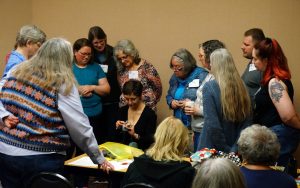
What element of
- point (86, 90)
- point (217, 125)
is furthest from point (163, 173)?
point (86, 90)

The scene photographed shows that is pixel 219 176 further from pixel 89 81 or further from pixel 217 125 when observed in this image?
pixel 89 81

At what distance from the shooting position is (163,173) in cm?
296

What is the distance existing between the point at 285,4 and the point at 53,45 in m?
3.15

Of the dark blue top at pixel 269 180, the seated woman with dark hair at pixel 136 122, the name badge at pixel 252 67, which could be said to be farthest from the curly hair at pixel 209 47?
the dark blue top at pixel 269 180

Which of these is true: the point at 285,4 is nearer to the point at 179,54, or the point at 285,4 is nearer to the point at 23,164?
the point at 179,54

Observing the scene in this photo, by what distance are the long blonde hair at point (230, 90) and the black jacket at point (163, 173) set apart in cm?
68

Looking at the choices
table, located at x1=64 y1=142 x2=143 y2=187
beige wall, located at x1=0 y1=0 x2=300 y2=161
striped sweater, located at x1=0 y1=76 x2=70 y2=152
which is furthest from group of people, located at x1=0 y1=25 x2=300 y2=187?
beige wall, located at x1=0 y1=0 x2=300 y2=161

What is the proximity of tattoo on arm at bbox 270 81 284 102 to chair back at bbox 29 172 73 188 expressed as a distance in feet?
5.39

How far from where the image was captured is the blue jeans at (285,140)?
142 inches

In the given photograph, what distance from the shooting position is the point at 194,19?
5.76m

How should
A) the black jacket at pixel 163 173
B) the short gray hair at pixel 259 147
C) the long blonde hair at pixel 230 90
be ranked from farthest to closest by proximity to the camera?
1. the long blonde hair at pixel 230 90
2. the black jacket at pixel 163 173
3. the short gray hair at pixel 259 147

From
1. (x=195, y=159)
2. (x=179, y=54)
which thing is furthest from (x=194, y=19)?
(x=195, y=159)

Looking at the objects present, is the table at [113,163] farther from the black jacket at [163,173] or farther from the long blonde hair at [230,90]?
the long blonde hair at [230,90]

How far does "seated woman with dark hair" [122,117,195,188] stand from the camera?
2.95 metres
